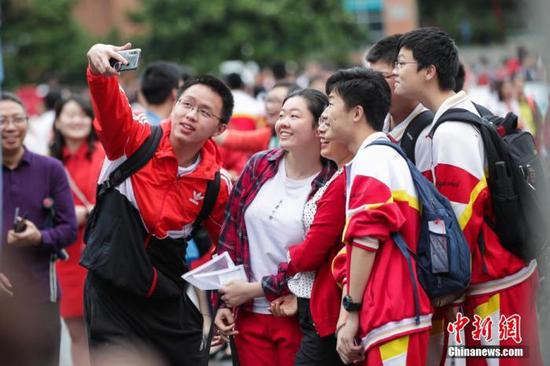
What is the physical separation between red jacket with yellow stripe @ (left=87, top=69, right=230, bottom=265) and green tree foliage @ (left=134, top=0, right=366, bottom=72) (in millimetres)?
24718

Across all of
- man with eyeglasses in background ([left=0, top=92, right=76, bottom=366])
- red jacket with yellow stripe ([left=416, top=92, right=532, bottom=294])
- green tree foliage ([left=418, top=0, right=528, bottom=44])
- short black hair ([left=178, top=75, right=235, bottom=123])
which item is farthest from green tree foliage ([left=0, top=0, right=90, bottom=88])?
red jacket with yellow stripe ([left=416, top=92, right=532, bottom=294])

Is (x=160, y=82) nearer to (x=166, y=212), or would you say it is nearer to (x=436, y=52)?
(x=166, y=212)

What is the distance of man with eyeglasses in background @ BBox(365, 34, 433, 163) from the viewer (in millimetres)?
5621

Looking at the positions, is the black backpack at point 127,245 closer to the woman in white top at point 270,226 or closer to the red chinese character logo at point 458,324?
the woman in white top at point 270,226

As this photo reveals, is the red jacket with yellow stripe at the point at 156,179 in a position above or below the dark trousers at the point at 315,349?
above

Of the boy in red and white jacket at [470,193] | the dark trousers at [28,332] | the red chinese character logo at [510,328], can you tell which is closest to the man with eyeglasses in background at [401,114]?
the boy in red and white jacket at [470,193]

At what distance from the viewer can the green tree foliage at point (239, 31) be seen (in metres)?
31.0

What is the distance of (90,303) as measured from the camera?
227 inches

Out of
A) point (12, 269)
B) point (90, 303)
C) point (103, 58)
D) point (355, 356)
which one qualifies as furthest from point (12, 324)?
point (355, 356)

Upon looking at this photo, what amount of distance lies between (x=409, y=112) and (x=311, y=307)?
134 cm

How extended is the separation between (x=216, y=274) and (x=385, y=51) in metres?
1.71

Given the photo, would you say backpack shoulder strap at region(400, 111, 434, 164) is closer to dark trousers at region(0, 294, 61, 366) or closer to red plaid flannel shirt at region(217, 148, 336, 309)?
red plaid flannel shirt at region(217, 148, 336, 309)

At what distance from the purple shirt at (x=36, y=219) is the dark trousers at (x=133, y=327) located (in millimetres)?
1411

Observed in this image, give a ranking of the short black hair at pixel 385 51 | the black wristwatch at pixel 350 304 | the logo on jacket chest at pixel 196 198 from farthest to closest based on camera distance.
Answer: the short black hair at pixel 385 51
the logo on jacket chest at pixel 196 198
the black wristwatch at pixel 350 304
